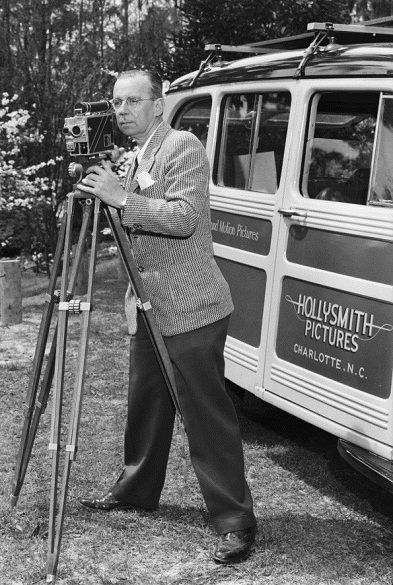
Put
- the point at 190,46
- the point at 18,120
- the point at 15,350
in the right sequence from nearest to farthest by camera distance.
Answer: the point at 15,350 < the point at 18,120 < the point at 190,46

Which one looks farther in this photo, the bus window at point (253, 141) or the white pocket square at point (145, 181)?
the bus window at point (253, 141)

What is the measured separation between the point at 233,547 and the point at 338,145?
2.16 meters

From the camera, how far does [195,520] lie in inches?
164

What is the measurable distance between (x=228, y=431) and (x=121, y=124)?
133 centimetres

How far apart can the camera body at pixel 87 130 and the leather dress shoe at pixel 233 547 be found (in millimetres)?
1653

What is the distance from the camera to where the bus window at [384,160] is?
395cm

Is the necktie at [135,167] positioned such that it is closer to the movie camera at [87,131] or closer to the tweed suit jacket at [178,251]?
the tweed suit jacket at [178,251]

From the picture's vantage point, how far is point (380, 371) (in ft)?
12.9

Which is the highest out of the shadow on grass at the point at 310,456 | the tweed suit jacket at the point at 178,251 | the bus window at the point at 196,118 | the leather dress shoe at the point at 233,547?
the bus window at the point at 196,118

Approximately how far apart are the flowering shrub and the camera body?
785cm

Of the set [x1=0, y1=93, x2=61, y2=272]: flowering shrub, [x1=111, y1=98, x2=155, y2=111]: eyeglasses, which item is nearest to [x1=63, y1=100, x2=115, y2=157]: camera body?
[x1=111, y1=98, x2=155, y2=111]: eyeglasses

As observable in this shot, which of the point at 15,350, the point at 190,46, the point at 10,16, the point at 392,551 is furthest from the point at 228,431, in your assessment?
the point at 10,16

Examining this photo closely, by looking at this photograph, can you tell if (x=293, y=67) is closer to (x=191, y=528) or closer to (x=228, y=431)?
(x=228, y=431)

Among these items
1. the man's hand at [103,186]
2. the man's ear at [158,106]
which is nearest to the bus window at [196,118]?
the man's ear at [158,106]
